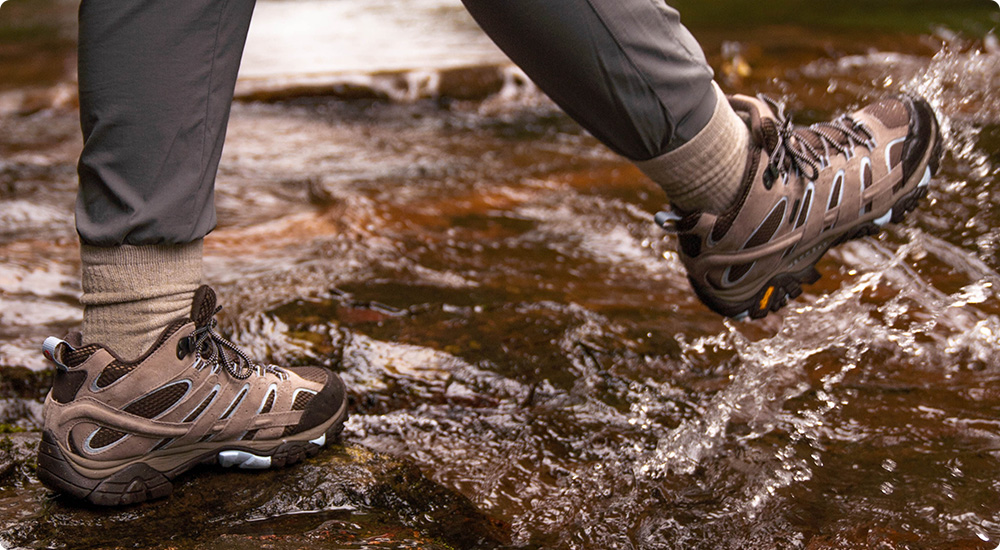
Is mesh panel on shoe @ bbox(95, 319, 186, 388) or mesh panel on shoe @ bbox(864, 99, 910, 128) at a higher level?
mesh panel on shoe @ bbox(864, 99, 910, 128)

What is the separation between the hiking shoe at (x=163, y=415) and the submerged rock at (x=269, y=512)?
0.13 feet

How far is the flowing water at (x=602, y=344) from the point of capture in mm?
1299

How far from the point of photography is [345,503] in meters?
1.32

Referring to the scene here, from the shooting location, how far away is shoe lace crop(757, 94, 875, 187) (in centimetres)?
142

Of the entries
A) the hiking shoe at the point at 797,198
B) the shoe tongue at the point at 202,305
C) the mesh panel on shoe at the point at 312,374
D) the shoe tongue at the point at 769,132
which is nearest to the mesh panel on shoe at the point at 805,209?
the hiking shoe at the point at 797,198

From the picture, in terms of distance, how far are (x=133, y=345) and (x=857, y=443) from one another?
1.32m

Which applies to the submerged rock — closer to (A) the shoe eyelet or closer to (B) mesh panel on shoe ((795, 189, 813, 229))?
(A) the shoe eyelet

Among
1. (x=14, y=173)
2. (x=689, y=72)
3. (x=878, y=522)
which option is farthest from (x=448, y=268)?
(x=14, y=173)

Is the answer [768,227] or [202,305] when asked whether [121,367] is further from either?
[768,227]

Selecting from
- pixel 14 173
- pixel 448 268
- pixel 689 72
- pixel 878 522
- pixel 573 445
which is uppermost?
pixel 689 72

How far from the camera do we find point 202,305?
125 cm

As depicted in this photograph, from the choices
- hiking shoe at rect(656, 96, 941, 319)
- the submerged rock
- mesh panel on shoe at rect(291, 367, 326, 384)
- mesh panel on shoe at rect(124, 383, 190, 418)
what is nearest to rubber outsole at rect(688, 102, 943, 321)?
hiking shoe at rect(656, 96, 941, 319)

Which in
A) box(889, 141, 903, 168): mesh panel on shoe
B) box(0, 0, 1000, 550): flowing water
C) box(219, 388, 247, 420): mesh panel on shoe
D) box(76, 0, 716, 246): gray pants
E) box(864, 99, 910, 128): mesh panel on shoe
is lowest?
box(0, 0, 1000, 550): flowing water

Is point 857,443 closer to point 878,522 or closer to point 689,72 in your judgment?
point 878,522
